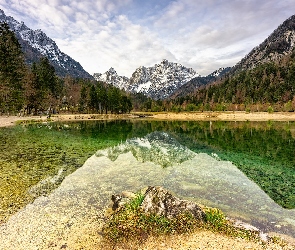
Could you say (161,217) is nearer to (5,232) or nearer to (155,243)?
(155,243)

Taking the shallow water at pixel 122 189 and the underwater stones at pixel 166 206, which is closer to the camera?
the shallow water at pixel 122 189

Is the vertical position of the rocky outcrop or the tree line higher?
the tree line

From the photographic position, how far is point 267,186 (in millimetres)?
21047

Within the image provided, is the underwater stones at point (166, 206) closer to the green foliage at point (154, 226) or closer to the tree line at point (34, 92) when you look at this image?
the green foliage at point (154, 226)

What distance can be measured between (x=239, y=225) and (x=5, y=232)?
1270cm

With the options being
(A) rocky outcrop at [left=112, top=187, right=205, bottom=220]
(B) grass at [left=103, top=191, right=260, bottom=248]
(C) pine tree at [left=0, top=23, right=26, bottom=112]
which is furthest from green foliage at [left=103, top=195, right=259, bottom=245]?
(C) pine tree at [left=0, top=23, right=26, bottom=112]

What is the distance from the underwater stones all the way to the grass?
10.6 inches

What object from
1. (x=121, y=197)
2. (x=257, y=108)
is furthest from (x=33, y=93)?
(x=257, y=108)

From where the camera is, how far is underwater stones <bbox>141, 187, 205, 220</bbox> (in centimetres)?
1275

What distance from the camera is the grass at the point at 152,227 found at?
37.0 feet

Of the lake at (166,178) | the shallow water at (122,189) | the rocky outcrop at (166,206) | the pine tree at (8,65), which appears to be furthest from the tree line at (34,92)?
the rocky outcrop at (166,206)

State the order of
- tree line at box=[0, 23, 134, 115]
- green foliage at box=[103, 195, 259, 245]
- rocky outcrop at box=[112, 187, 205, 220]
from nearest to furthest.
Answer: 1. green foliage at box=[103, 195, 259, 245]
2. rocky outcrop at box=[112, 187, 205, 220]
3. tree line at box=[0, 23, 134, 115]

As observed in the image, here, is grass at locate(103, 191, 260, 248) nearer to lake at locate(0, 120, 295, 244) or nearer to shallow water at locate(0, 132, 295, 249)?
shallow water at locate(0, 132, 295, 249)

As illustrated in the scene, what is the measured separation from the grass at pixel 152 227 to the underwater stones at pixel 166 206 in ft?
0.88
